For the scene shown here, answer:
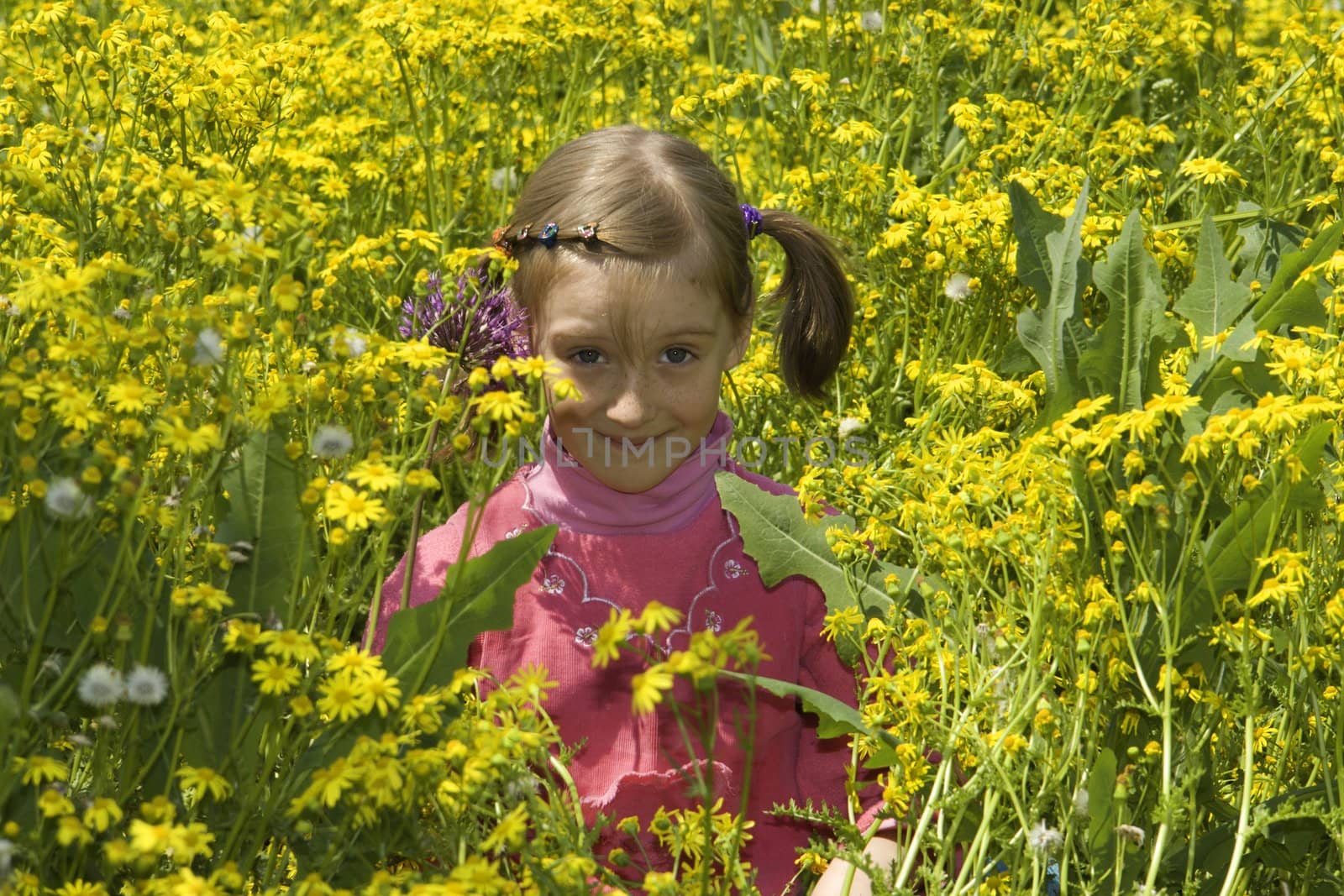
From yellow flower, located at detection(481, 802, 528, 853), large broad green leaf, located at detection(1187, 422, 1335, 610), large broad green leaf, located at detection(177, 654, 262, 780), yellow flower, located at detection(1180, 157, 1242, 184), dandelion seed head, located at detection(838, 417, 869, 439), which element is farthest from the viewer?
yellow flower, located at detection(1180, 157, 1242, 184)

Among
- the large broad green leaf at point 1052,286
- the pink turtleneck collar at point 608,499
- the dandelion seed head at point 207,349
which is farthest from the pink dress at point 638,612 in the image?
the dandelion seed head at point 207,349

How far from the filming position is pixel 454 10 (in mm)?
3004

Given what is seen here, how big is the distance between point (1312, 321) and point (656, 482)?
2.99 ft

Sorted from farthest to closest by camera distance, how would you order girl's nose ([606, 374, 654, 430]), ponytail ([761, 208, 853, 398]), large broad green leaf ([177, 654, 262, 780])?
ponytail ([761, 208, 853, 398]), girl's nose ([606, 374, 654, 430]), large broad green leaf ([177, 654, 262, 780])

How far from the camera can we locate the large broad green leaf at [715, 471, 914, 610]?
6.52 feet

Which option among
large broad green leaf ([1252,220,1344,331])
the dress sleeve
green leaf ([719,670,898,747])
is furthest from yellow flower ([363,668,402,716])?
large broad green leaf ([1252,220,1344,331])

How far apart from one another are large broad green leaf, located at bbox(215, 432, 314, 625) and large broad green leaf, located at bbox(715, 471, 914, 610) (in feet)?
1.97

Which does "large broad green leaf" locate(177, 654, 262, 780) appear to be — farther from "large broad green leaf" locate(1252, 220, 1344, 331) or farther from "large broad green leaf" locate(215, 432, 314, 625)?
"large broad green leaf" locate(1252, 220, 1344, 331)

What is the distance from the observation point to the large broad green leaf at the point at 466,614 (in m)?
1.50

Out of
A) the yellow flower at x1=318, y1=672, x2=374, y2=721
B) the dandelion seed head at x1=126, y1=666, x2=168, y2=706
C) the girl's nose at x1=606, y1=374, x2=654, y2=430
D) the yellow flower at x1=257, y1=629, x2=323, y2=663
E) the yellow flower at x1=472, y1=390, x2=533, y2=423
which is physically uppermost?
the yellow flower at x1=472, y1=390, x2=533, y2=423

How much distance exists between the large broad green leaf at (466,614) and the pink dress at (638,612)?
0.45m

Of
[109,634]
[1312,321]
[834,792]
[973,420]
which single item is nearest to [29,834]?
[109,634]

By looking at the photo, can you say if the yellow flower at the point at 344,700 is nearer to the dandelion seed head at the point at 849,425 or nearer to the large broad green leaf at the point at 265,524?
the large broad green leaf at the point at 265,524

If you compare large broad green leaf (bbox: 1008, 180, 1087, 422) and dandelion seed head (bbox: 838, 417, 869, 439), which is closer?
large broad green leaf (bbox: 1008, 180, 1087, 422)
